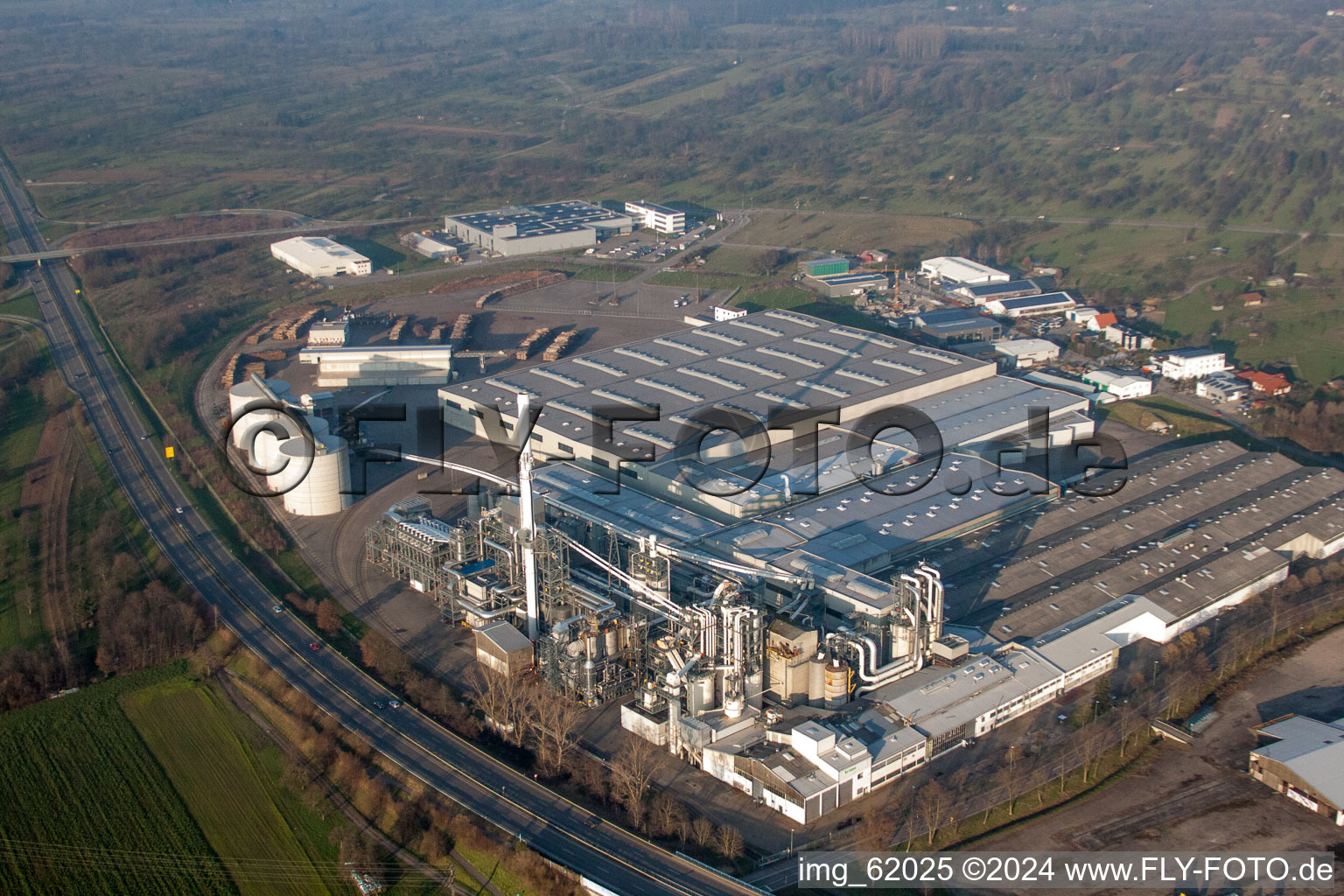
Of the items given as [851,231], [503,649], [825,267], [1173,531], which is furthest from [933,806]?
[851,231]

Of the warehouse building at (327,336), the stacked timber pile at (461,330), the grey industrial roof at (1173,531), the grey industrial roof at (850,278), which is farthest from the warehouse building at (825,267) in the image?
the grey industrial roof at (1173,531)

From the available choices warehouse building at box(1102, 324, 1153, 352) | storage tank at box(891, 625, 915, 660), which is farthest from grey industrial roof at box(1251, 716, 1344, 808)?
warehouse building at box(1102, 324, 1153, 352)

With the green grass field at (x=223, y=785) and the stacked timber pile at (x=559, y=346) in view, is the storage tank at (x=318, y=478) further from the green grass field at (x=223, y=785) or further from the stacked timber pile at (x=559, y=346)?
the stacked timber pile at (x=559, y=346)

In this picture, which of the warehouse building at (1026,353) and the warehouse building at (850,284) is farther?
the warehouse building at (850,284)

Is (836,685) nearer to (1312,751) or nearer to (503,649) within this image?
(503,649)

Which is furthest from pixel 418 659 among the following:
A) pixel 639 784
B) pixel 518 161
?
pixel 518 161

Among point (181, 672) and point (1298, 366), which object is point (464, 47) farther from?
point (181, 672)

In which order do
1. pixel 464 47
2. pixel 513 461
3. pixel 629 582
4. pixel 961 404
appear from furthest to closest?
pixel 464 47 → pixel 961 404 → pixel 513 461 → pixel 629 582
